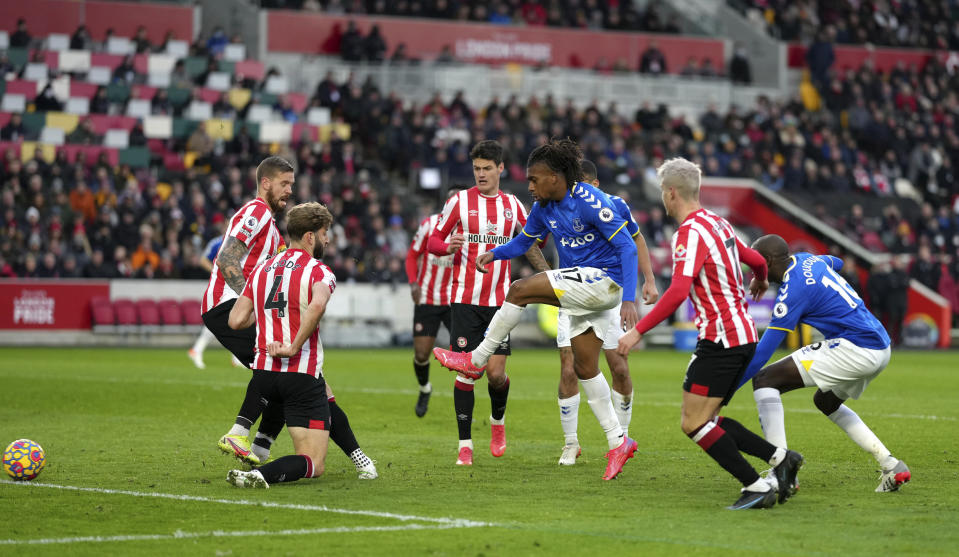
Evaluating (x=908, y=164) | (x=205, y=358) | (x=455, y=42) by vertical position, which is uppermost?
(x=455, y=42)

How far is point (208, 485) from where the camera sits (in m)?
9.00

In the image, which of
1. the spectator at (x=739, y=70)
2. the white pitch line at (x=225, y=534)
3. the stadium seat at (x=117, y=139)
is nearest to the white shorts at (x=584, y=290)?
the white pitch line at (x=225, y=534)

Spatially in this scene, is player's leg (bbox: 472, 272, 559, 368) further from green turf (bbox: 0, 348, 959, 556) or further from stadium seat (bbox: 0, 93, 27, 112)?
stadium seat (bbox: 0, 93, 27, 112)

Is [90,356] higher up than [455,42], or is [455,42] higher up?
[455,42]

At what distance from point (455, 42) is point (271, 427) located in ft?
106

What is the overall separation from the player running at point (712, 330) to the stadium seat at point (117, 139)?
25389 mm

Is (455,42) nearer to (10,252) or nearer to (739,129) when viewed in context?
(739,129)

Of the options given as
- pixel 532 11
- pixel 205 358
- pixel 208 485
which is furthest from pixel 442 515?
pixel 532 11

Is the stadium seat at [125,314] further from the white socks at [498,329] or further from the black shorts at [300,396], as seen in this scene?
the black shorts at [300,396]

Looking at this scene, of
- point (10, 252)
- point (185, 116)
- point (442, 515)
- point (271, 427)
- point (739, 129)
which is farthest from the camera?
point (739, 129)

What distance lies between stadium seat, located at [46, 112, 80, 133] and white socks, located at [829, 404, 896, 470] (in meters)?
25.9

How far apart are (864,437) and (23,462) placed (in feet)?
18.4

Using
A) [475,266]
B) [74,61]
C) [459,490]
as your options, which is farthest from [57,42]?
[459,490]

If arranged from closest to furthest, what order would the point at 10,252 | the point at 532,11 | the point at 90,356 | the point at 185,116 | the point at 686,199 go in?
the point at 686,199, the point at 90,356, the point at 10,252, the point at 185,116, the point at 532,11
